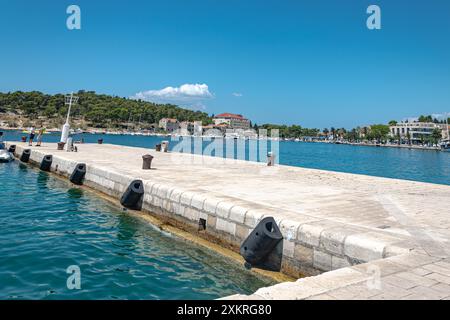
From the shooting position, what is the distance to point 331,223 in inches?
293

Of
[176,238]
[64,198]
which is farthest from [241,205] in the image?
[64,198]

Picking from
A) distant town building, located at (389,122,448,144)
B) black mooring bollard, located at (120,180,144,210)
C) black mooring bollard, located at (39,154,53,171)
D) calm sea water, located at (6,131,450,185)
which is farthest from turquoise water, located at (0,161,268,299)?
distant town building, located at (389,122,448,144)

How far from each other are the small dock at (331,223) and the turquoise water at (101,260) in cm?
102

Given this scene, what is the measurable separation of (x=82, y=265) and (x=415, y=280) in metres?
6.23

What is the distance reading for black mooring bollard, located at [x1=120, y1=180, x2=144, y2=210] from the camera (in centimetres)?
1248

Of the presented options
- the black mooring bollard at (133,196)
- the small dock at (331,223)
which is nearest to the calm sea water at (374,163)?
the small dock at (331,223)

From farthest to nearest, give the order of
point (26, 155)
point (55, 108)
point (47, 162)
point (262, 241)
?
point (55, 108)
point (26, 155)
point (47, 162)
point (262, 241)

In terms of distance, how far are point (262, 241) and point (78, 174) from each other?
12.8 m

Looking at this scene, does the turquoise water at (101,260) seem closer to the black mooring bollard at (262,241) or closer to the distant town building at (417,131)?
the black mooring bollard at (262,241)

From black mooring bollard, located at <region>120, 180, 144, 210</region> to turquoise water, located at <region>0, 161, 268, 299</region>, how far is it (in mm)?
414

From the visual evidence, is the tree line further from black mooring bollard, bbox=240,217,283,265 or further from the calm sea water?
black mooring bollard, bbox=240,217,283,265

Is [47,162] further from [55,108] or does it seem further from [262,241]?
[55,108]

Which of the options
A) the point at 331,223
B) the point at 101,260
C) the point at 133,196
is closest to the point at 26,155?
the point at 133,196

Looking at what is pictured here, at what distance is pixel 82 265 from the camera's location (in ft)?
24.3
